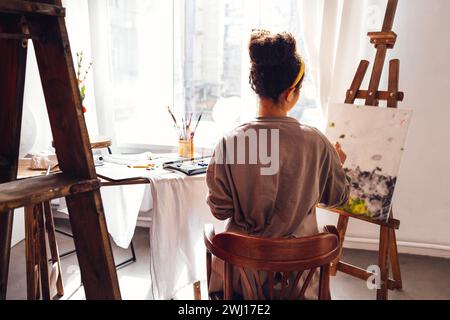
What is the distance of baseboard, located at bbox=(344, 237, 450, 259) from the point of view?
8.30 ft

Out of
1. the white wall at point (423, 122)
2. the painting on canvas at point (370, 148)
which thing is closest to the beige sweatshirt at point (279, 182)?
the painting on canvas at point (370, 148)

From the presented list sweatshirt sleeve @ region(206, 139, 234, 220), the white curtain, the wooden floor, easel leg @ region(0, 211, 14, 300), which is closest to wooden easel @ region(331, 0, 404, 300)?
the wooden floor

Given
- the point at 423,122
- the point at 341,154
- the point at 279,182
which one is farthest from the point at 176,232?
the point at 423,122

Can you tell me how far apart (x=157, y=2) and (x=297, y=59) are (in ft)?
5.29

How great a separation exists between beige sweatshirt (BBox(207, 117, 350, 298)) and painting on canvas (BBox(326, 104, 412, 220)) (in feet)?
2.23

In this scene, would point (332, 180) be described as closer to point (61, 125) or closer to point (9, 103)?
point (61, 125)

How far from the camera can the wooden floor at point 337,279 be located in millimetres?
2061

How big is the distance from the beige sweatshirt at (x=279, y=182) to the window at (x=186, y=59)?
120cm

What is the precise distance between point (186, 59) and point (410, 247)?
6.64ft

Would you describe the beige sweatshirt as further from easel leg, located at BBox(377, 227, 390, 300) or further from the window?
the window

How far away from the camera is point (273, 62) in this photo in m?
1.17

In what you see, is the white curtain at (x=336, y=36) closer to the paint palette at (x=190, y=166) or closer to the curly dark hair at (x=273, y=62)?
the paint palette at (x=190, y=166)
